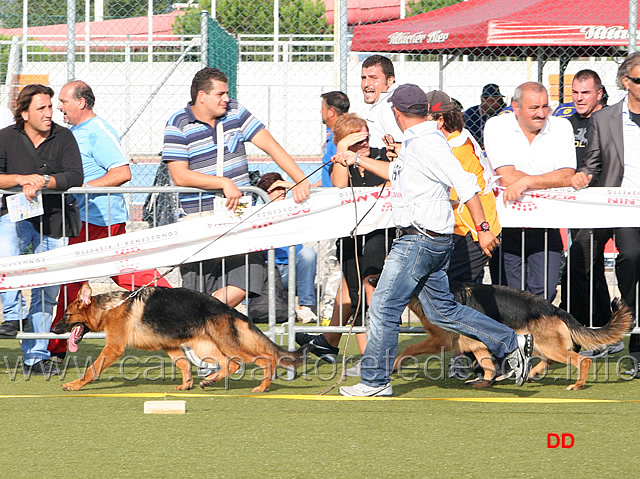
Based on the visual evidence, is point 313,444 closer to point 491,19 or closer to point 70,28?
point 70,28

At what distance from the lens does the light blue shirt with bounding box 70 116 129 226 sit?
6.47m

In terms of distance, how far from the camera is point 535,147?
20.1 ft

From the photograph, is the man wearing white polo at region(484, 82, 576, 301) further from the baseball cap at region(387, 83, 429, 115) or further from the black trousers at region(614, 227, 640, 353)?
the baseball cap at region(387, 83, 429, 115)

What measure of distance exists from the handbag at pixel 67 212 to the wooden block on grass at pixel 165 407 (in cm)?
178

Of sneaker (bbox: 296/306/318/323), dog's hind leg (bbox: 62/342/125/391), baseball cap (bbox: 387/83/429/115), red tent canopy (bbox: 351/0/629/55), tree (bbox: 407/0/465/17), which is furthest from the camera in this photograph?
tree (bbox: 407/0/465/17)

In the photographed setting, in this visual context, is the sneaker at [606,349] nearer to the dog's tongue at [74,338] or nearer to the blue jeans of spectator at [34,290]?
the dog's tongue at [74,338]

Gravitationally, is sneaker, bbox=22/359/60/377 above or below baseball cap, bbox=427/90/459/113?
below

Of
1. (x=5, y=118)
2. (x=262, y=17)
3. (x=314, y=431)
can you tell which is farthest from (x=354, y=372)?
(x=262, y=17)

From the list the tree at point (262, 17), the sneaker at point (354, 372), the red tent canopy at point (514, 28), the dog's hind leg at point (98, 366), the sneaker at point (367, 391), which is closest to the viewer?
the sneaker at point (367, 391)

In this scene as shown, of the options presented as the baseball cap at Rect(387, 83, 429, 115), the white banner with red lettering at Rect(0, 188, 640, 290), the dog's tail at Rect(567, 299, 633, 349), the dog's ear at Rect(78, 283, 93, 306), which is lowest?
the dog's tail at Rect(567, 299, 633, 349)

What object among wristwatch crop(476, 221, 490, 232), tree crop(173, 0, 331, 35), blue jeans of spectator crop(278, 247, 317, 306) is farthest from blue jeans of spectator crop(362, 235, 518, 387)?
tree crop(173, 0, 331, 35)

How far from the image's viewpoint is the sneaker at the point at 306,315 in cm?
817

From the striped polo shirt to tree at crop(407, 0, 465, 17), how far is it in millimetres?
16123


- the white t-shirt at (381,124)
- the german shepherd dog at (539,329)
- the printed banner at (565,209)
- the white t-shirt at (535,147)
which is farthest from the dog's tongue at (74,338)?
the white t-shirt at (535,147)
